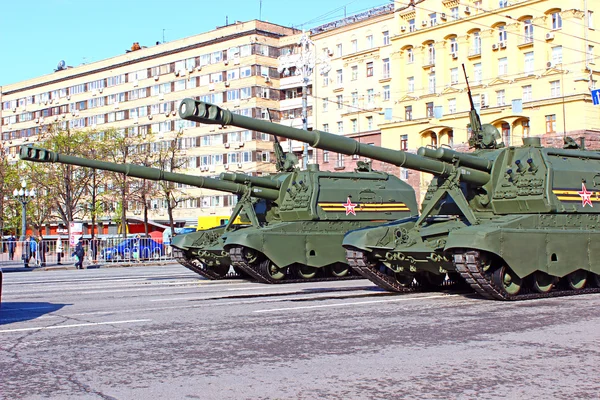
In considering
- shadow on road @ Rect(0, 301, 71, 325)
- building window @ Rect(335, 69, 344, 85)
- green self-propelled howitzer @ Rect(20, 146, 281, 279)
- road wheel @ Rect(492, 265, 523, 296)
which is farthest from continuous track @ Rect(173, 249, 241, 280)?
building window @ Rect(335, 69, 344, 85)

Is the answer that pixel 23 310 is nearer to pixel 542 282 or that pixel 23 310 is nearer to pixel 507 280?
pixel 507 280

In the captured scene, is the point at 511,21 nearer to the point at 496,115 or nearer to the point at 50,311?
the point at 496,115

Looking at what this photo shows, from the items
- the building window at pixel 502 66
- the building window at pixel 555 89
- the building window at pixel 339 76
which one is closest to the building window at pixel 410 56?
the building window at pixel 502 66

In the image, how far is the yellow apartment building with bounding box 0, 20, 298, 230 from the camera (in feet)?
217

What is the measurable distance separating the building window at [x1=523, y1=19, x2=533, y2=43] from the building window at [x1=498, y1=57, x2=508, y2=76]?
6.09ft

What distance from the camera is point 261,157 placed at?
2606 inches

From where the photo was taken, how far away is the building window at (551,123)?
146ft

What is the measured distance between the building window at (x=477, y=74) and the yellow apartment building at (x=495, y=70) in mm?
78

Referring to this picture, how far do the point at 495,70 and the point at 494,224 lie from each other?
35.4 meters

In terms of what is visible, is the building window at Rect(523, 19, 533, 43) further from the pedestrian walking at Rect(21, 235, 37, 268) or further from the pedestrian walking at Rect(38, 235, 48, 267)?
the pedestrian walking at Rect(21, 235, 37, 268)

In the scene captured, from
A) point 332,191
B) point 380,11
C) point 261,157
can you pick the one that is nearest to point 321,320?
point 332,191

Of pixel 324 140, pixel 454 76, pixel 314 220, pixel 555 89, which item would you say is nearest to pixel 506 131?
pixel 555 89

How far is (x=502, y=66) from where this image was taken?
156 ft

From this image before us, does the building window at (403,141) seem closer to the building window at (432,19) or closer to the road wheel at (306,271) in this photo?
the building window at (432,19)
